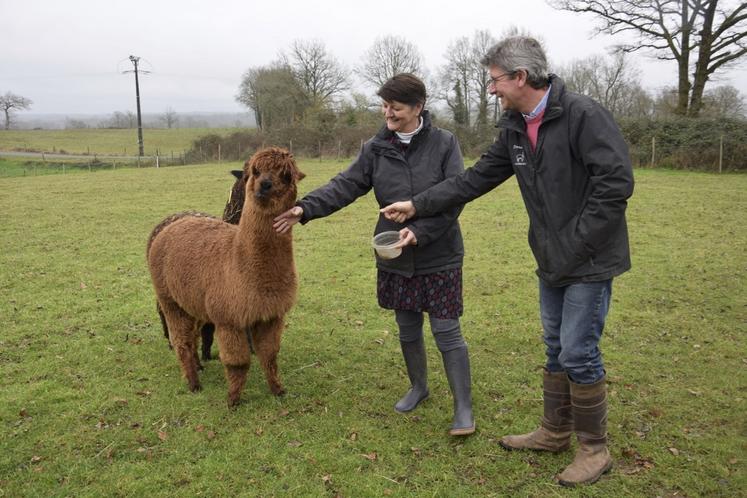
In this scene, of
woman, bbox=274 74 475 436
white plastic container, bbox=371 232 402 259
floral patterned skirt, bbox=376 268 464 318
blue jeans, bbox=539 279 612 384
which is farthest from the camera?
floral patterned skirt, bbox=376 268 464 318

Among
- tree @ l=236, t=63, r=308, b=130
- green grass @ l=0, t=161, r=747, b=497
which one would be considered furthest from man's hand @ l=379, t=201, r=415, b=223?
tree @ l=236, t=63, r=308, b=130

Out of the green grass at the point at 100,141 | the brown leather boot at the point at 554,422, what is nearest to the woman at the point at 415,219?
the brown leather boot at the point at 554,422

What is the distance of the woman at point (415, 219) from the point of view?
345 cm

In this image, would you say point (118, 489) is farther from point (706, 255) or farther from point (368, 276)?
point (706, 255)

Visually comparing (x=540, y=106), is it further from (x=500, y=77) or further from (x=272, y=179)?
(x=272, y=179)

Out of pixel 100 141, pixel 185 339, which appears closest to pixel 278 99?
pixel 100 141

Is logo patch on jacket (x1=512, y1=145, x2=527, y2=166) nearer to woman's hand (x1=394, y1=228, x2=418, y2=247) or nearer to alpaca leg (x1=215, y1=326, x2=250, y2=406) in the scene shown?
woman's hand (x1=394, y1=228, x2=418, y2=247)

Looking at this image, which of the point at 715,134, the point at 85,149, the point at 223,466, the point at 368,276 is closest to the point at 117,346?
the point at 223,466

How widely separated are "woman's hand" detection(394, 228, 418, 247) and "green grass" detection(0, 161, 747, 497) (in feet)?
4.61

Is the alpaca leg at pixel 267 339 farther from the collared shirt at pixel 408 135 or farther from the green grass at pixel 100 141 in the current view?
the green grass at pixel 100 141

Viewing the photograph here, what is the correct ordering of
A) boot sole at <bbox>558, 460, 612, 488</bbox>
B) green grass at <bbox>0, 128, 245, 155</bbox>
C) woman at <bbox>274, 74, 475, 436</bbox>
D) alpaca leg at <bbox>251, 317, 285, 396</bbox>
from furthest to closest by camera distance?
green grass at <bbox>0, 128, 245, 155</bbox>, alpaca leg at <bbox>251, 317, 285, 396</bbox>, woman at <bbox>274, 74, 475, 436</bbox>, boot sole at <bbox>558, 460, 612, 488</bbox>

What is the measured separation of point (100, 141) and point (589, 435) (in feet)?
209

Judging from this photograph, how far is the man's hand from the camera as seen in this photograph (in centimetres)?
346

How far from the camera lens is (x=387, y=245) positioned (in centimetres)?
336
